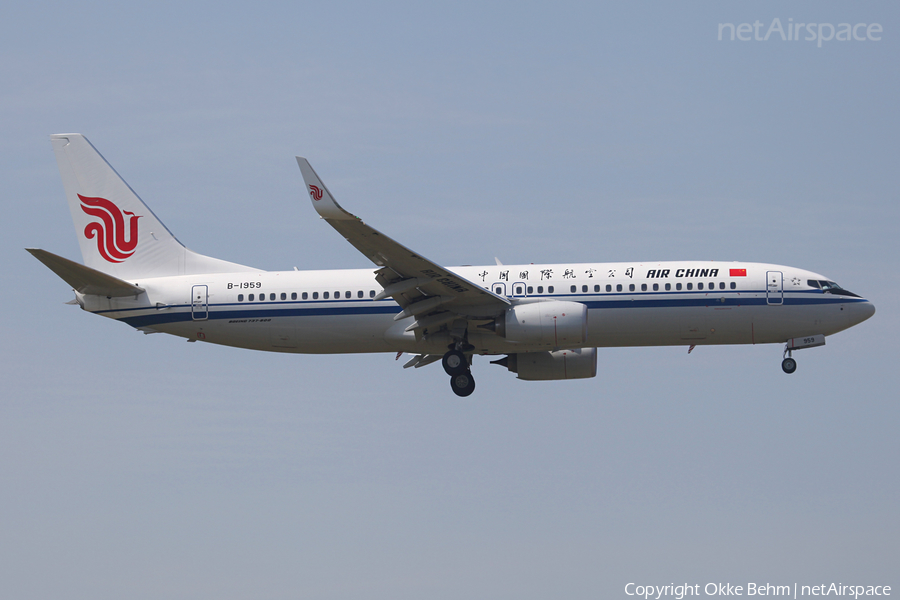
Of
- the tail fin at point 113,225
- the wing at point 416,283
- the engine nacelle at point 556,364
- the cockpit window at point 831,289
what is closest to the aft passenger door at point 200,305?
the tail fin at point 113,225

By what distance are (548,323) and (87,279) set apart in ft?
49.5

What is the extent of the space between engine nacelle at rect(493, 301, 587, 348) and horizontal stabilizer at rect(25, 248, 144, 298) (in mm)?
12765

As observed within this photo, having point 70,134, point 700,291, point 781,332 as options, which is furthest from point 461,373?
point 70,134

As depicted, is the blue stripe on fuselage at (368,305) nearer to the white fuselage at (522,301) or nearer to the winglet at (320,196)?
the white fuselage at (522,301)

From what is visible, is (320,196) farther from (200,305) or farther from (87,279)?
(87,279)

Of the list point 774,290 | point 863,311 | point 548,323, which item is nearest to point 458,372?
point 548,323

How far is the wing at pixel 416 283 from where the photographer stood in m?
29.0

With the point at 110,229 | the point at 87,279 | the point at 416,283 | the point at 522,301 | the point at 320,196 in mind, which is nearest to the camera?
the point at 320,196

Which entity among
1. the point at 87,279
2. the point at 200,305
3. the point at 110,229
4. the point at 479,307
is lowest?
the point at 479,307

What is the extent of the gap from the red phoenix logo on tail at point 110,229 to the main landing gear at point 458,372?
12309 mm

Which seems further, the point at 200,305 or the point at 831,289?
the point at 200,305

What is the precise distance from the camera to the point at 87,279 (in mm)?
33469

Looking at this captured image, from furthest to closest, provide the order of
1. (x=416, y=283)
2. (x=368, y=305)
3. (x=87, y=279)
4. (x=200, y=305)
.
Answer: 1. (x=200, y=305)
2. (x=368, y=305)
3. (x=87, y=279)
4. (x=416, y=283)

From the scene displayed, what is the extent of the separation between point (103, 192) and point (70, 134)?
2.70 meters
